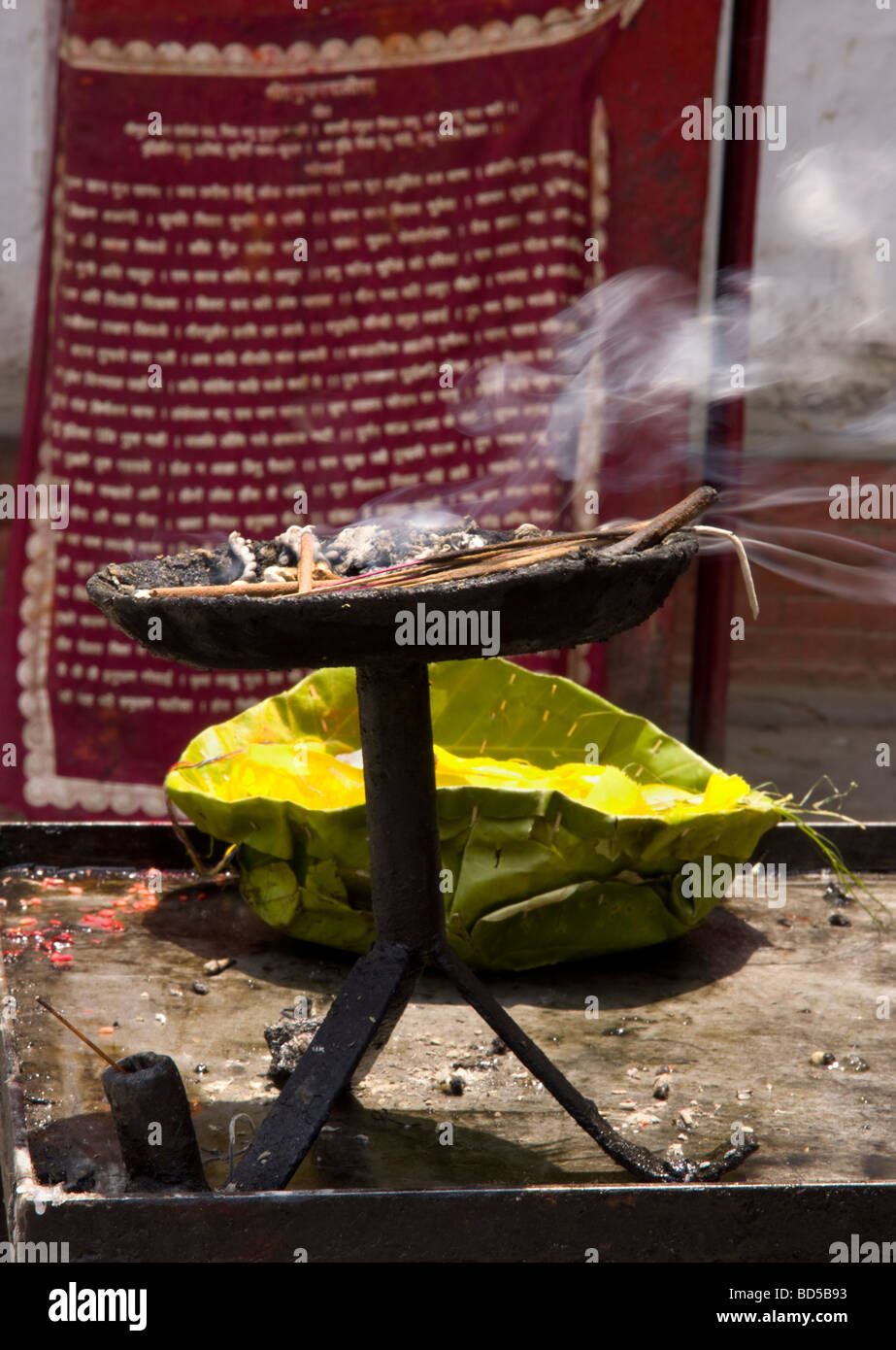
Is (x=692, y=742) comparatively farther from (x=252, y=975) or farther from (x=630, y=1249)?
(x=630, y=1249)

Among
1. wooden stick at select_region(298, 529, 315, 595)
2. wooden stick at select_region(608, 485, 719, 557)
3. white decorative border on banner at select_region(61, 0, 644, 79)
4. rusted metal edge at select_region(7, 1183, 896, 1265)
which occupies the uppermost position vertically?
white decorative border on banner at select_region(61, 0, 644, 79)

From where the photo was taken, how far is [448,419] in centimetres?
443

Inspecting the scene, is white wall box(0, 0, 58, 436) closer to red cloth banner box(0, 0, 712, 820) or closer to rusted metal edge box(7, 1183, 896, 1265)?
red cloth banner box(0, 0, 712, 820)

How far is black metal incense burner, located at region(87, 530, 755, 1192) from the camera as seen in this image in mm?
1901

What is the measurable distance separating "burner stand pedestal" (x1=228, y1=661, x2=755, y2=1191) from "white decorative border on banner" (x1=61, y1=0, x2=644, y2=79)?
2723mm

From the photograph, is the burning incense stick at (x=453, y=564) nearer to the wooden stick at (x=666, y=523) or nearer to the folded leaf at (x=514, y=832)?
the wooden stick at (x=666, y=523)

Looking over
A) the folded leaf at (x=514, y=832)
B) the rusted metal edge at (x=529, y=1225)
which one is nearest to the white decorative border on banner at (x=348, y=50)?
the folded leaf at (x=514, y=832)

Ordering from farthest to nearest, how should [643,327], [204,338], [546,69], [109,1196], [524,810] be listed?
1. [204,338]
2. [546,69]
3. [643,327]
4. [524,810]
5. [109,1196]

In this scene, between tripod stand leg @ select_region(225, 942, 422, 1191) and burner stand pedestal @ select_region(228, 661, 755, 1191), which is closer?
tripod stand leg @ select_region(225, 942, 422, 1191)

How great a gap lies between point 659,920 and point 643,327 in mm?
1317

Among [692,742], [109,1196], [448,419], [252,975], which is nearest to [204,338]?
[448,419]

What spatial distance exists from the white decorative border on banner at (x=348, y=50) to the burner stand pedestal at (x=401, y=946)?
272cm

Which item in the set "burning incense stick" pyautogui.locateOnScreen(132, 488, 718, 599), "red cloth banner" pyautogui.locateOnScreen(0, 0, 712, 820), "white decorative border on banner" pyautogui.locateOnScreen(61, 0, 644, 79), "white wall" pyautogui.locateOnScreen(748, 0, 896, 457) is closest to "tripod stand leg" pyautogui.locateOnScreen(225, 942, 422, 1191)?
"burning incense stick" pyautogui.locateOnScreen(132, 488, 718, 599)

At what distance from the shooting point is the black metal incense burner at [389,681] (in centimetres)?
190
